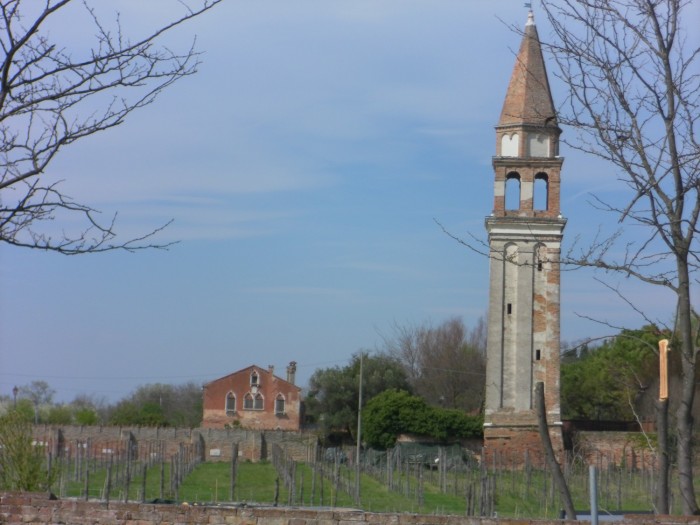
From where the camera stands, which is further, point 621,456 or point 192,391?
point 192,391

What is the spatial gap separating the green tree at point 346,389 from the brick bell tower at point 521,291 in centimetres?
1502

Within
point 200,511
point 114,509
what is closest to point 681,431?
point 200,511

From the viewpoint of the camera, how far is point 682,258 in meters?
8.09

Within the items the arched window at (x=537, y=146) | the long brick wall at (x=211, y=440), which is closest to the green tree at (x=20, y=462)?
the arched window at (x=537, y=146)

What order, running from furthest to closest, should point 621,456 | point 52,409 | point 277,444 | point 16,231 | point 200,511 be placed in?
point 52,409 → point 277,444 → point 621,456 → point 200,511 → point 16,231

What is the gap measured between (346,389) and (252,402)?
5.50 m

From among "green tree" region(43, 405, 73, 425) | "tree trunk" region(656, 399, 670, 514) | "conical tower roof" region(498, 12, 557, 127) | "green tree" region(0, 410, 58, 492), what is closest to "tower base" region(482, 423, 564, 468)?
"conical tower roof" region(498, 12, 557, 127)

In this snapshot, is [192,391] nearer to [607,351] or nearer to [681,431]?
[607,351]

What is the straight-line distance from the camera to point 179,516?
7988mm

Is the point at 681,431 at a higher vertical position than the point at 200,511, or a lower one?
higher

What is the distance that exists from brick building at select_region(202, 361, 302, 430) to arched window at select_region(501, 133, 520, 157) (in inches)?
825

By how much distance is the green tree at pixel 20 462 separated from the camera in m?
12.8

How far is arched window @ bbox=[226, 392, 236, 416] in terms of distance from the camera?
Result: 5259cm

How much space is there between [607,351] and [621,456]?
35.0 ft
